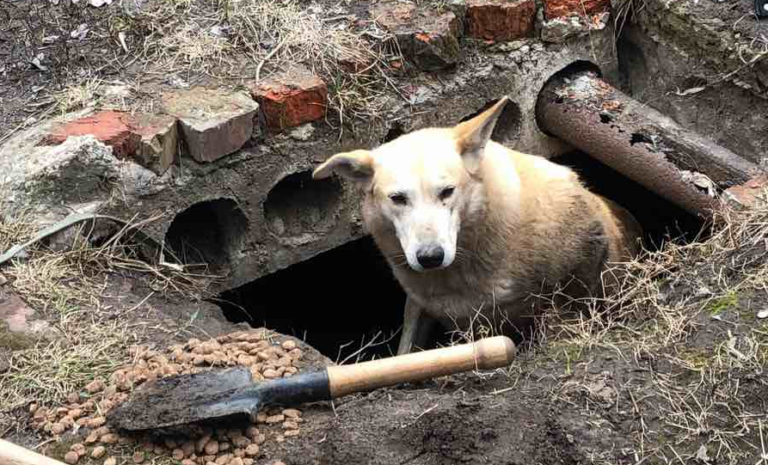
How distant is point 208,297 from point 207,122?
79 centimetres

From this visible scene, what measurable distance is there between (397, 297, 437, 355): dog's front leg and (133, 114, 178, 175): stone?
1.28m

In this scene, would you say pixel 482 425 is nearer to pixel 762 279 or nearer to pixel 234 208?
pixel 762 279

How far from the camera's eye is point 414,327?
14.7 feet

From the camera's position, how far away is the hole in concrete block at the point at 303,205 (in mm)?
4812

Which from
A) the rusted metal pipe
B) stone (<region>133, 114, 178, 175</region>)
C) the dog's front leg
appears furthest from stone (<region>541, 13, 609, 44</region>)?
stone (<region>133, 114, 178, 175</region>)

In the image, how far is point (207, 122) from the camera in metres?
4.19

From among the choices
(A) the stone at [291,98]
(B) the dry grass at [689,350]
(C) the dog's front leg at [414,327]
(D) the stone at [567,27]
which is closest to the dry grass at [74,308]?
(A) the stone at [291,98]

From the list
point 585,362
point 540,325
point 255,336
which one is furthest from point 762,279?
point 255,336

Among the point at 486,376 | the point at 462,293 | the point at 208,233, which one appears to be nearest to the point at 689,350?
the point at 486,376

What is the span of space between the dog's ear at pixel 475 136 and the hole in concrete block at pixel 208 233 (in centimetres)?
124

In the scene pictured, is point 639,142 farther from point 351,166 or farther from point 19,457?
point 19,457

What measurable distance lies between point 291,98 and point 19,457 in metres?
2.20

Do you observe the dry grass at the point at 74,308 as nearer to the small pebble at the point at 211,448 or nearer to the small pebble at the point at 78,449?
the small pebble at the point at 78,449

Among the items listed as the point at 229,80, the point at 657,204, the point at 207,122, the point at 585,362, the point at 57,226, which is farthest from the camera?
the point at 657,204
